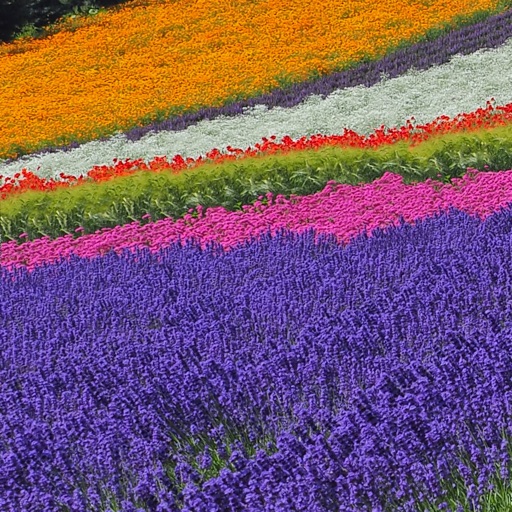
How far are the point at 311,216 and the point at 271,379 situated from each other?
447 cm

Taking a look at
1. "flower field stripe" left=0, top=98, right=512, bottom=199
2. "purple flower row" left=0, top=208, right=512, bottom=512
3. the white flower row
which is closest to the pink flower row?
"purple flower row" left=0, top=208, right=512, bottom=512

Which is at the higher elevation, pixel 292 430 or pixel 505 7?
pixel 292 430

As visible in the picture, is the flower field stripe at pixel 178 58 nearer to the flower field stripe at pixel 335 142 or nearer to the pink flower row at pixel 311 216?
the flower field stripe at pixel 335 142

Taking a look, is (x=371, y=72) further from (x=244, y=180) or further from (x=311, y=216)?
(x=311, y=216)

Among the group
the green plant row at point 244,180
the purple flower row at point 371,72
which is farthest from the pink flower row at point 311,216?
the purple flower row at point 371,72

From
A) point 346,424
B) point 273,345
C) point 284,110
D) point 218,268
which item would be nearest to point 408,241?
point 218,268

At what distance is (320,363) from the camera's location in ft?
13.9

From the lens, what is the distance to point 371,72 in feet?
60.0

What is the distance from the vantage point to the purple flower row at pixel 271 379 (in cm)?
309

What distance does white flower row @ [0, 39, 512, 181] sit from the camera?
50.6 ft

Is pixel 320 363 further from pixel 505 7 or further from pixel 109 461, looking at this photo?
pixel 505 7

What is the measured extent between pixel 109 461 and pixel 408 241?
3468 millimetres

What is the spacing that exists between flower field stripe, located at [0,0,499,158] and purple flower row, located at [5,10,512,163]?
0.58 meters

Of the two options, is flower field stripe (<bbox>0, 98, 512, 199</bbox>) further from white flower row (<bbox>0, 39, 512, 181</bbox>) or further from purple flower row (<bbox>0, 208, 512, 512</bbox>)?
purple flower row (<bbox>0, 208, 512, 512</bbox>)
